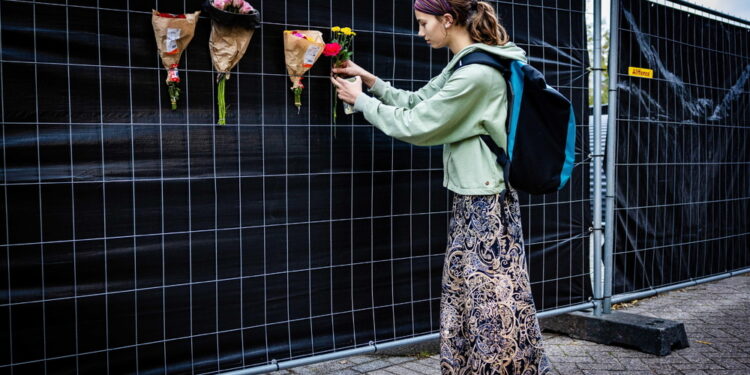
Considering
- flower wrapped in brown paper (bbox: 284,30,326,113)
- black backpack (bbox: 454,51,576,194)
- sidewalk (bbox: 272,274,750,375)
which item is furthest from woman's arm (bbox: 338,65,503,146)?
sidewalk (bbox: 272,274,750,375)

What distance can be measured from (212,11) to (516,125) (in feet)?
5.13

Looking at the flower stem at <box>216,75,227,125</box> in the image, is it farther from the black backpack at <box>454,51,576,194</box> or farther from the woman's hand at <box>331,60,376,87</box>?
the black backpack at <box>454,51,576,194</box>

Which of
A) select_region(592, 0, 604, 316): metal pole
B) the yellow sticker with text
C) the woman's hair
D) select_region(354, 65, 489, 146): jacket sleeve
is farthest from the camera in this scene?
the yellow sticker with text

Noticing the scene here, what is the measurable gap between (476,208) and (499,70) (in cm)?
65

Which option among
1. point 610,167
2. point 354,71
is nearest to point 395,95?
point 354,71

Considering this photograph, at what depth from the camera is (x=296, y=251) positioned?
382 cm

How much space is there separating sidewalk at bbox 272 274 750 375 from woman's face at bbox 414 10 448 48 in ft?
6.90

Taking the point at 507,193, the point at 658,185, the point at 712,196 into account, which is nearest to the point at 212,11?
the point at 507,193

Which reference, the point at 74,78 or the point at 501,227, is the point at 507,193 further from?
the point at 74,78

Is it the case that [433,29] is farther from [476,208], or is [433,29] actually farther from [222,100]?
[222,100]

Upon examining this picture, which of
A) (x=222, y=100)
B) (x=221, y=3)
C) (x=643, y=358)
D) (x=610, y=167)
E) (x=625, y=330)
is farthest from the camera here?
(x=610, y=167)

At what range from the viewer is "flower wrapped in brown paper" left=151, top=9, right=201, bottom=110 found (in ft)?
10.7

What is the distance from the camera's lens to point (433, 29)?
10.7 feet

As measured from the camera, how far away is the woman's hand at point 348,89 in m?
3.49
